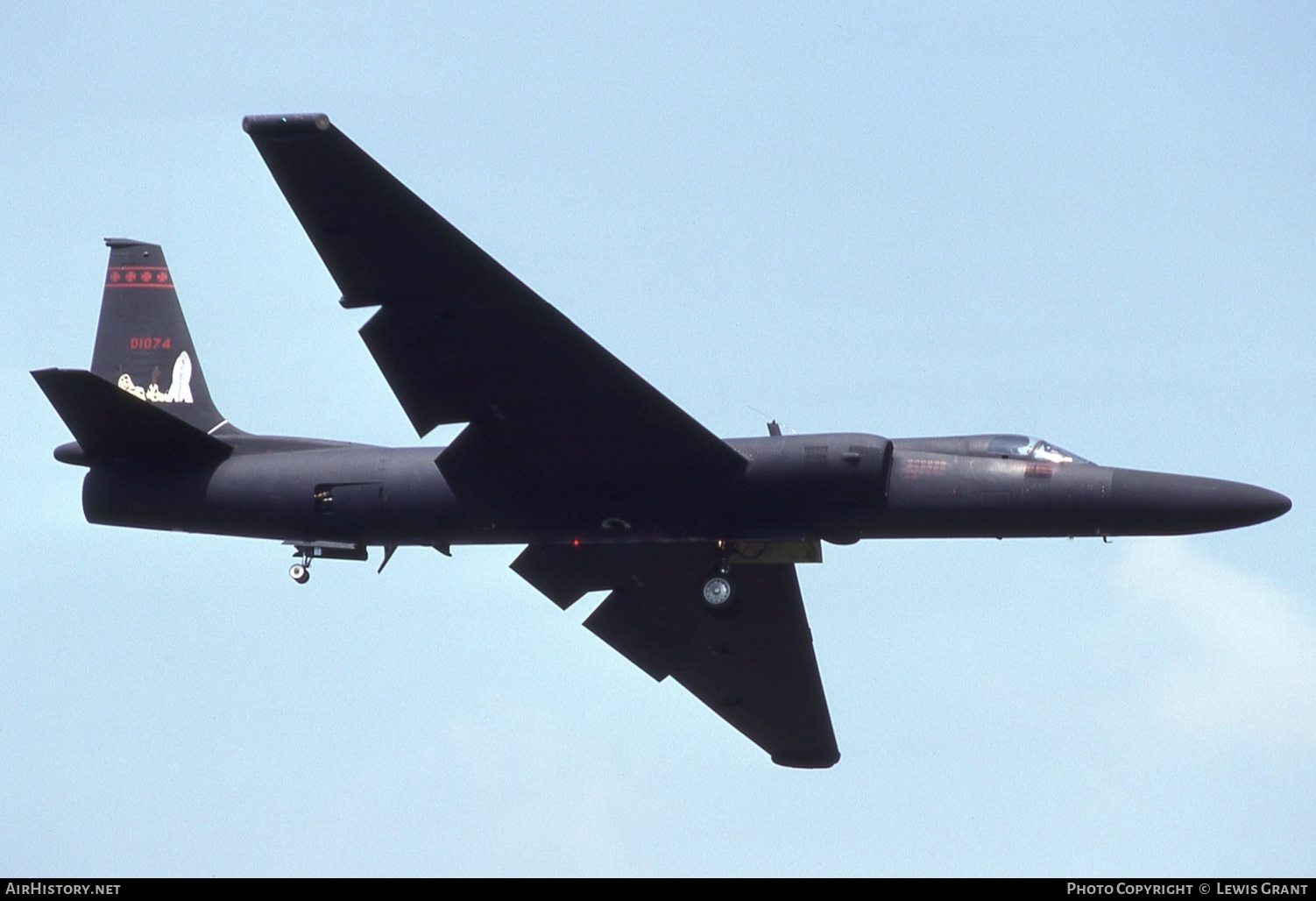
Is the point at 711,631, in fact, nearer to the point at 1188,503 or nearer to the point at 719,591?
the point at 719,591

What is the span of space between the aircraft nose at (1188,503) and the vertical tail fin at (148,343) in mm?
14640

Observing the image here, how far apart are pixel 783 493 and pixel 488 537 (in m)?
4.65

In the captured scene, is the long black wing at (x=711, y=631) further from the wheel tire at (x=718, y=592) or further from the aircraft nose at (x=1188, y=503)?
the aircraft nose at (x=1188, y=503)

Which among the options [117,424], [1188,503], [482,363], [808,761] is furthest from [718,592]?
[117,424]

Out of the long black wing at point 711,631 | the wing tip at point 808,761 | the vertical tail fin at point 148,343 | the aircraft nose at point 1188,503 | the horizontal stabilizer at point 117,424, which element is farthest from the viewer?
the wing tip at point 808,761

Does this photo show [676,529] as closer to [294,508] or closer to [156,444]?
[294,508]

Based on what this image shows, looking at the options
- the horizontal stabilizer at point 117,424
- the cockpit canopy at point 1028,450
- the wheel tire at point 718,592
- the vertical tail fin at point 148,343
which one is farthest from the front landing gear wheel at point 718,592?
the vertical tail fin at point 148,343

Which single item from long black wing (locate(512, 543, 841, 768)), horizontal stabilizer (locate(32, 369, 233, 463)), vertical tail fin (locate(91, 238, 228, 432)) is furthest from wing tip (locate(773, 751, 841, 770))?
vertical tail fin (locate(91, 238, 228, 432))

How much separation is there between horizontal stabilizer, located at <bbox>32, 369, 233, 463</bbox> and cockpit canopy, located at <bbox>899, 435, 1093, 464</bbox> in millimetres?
10751

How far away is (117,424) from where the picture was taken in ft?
90.7

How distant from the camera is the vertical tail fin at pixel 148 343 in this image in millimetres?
30453

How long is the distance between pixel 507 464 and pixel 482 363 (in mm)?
1619

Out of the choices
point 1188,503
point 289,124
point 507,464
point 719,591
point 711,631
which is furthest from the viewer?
point 711,631
